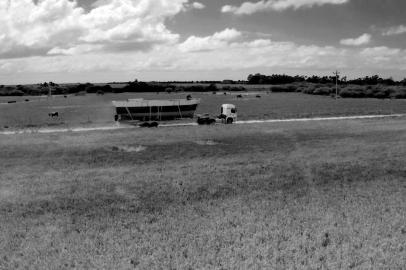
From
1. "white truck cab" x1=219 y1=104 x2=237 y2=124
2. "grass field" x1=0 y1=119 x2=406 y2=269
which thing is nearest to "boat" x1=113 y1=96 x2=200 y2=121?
"white truck cab" x1=219 y1=104 x2=237 y2=124

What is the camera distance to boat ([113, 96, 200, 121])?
187 ft

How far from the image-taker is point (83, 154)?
3175 centimetres

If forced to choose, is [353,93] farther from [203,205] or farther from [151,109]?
[203,205]

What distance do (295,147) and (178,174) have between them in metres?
13.7

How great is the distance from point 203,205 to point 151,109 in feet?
135

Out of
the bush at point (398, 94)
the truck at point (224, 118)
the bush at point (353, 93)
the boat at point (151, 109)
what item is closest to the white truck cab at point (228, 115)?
the truck at point (224, 118)

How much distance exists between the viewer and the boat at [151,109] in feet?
187

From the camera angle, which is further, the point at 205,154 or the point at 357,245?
the point at 205,154

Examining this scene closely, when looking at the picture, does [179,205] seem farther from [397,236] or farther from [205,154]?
[205,154]

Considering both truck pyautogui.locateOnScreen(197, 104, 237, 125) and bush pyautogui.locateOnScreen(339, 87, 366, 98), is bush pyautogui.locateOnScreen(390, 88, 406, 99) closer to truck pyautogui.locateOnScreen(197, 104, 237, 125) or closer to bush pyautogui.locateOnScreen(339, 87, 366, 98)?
bush pyautogui.locateOnScreen(339, 87, 366, 98)

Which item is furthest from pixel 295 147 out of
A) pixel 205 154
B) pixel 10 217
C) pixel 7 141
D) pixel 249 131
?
pixel 7 141

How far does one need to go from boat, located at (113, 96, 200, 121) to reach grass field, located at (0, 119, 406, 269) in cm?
2112

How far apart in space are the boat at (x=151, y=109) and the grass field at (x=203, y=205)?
832 inches

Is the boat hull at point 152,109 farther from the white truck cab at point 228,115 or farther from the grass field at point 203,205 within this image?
the grass field at point 203,205
